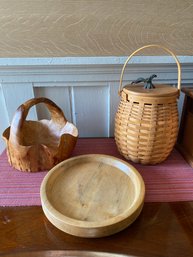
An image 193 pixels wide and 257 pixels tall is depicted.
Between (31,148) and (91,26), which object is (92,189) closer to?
(31,148)

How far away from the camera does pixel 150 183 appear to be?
0.49 metres

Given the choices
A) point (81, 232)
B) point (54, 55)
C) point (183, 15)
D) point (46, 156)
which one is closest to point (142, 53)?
point (183, 15)

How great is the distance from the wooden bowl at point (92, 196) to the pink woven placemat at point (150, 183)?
0.18 ft

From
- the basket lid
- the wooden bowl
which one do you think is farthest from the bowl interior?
the basket lid

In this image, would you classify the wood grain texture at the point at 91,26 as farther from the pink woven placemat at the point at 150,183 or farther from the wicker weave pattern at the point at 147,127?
the pink woven placemat at the point at 150,183

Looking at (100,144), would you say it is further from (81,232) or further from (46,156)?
(81,232)

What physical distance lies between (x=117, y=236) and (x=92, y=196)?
9cm

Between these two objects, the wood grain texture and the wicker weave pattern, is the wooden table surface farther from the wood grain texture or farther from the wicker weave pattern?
the wood grain texture

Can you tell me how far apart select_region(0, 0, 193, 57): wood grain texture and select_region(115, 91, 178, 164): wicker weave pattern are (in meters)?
0.22

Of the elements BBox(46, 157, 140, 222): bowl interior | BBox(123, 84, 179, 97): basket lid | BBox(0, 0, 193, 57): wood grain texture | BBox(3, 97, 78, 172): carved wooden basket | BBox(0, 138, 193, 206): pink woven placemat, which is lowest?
BBox(0, 138, 193, 206): pink woven placemat

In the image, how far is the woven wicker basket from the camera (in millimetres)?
490

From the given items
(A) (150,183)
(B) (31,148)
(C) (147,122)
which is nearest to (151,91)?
(C) (147,122)

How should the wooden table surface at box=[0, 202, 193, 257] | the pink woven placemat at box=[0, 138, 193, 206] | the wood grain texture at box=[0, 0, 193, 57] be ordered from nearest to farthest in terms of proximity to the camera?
the wooden table surface at box=[0, 202, 193, 257] → the pink woven placemat at box=[0, 138, 193, 206] → the wood grain texture at box=[0, 0, 193, 57]

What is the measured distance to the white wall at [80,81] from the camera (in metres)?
0.64
